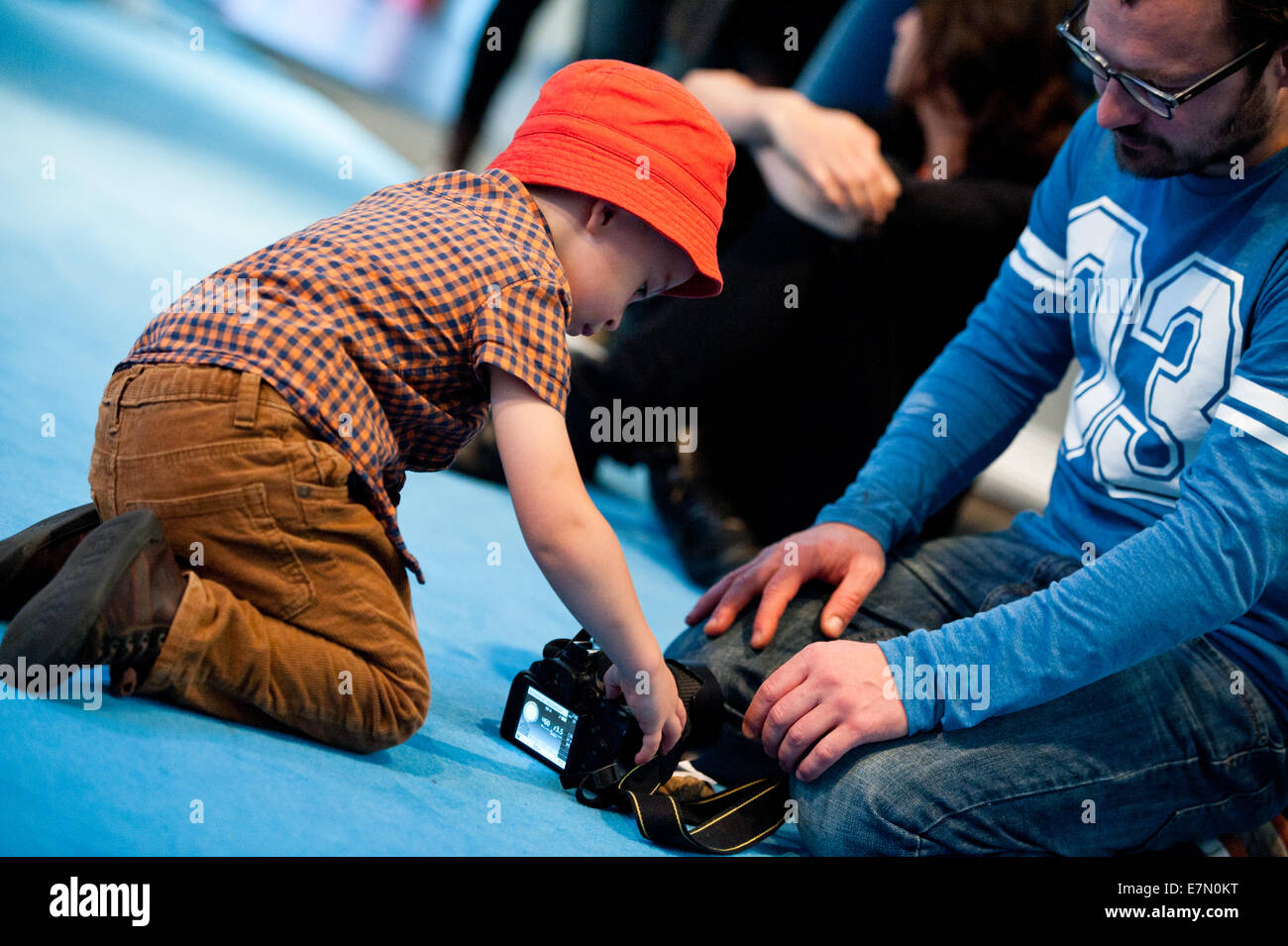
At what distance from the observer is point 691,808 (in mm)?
1038

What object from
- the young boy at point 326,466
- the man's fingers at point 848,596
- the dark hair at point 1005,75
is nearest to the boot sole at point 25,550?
the young boy at point 326,466

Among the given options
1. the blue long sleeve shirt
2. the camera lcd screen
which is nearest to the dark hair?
the blue long sleeve shirt

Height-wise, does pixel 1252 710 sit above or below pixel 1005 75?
below

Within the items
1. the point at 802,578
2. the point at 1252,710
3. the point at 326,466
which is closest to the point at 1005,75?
the point at 802,578

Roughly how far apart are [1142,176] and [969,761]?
555 millimetres

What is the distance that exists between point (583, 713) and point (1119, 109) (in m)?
0.71

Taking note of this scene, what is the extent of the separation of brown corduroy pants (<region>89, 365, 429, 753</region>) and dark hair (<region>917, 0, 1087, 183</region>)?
133 cm

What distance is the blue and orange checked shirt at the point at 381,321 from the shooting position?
871 mm

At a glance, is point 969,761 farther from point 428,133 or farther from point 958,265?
point 428,133

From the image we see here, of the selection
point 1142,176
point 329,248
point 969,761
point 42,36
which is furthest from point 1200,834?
point 42,36

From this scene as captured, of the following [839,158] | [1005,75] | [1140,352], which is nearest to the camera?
[1140,352]

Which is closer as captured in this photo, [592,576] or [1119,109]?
[592,576]

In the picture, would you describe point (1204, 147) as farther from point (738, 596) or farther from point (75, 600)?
point (75, 600)

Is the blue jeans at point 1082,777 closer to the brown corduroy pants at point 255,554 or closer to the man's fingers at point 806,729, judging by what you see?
the man's fingers at point 806,729
